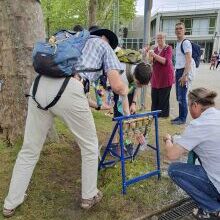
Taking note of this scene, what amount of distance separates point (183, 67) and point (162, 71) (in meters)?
0.41

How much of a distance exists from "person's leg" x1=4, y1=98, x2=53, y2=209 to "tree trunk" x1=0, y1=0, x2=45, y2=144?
1.28 metres

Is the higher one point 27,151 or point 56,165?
point 27,151

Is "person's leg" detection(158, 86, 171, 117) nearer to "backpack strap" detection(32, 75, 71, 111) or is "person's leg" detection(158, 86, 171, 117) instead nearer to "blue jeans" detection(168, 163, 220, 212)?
"blue jeans" detection(168, 163, 220, 212)

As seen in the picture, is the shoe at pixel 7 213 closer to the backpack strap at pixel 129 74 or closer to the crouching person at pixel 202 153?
the crouching person at pixel 202 153

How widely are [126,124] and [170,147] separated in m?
0.55

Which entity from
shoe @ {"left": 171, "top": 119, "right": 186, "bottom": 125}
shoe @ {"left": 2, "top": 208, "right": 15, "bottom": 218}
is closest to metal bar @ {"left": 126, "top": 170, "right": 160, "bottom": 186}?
shoe @ {"left": 2, "top": 208, "right": 15, "bottom": 218}

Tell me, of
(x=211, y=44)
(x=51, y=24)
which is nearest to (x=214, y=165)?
(x=51, y=24)

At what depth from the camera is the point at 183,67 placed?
6504 millimetres

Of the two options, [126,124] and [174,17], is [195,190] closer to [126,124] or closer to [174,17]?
[126,124]

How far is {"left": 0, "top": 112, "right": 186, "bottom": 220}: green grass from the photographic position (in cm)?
327

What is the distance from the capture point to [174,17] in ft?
158

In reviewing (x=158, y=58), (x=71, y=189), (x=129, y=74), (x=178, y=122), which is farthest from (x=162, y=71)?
(x=71, y=189)

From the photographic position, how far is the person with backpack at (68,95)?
2820 mm

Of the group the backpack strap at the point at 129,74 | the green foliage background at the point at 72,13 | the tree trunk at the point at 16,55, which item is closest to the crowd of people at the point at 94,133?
the backpack strap at the point at 129,74
